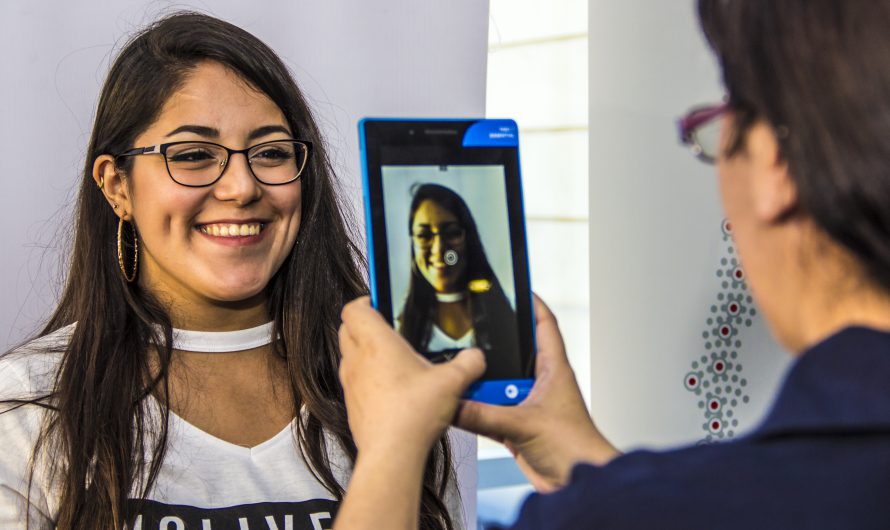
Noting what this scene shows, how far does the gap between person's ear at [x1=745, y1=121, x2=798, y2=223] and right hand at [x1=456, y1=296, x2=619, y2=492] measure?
0.38m

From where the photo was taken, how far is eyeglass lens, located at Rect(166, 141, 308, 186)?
1508 millimetres

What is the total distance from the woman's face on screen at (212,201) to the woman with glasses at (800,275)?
0.94 metres

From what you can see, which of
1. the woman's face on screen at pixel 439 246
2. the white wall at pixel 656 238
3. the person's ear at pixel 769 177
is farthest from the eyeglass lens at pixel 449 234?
the white wall at pixel 656 238

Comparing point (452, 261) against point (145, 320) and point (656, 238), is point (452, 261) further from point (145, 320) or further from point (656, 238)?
point (656, 238)

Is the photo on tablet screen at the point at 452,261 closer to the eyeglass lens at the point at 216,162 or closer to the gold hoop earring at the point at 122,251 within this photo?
the eyeglass lens at the point at 216,162

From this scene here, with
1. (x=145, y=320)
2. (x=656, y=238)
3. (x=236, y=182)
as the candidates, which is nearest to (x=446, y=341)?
(x=236, y=182)

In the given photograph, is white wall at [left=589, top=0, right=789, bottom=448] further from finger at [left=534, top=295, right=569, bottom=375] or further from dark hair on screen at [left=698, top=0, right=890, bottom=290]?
dark hair on screen at [left=698, top=0, right=890, bottom=290]

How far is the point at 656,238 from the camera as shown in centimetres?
190

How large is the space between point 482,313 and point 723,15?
1.57 feet

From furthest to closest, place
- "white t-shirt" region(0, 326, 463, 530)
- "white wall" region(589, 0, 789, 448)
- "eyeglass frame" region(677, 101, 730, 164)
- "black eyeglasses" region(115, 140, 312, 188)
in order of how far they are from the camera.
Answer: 1. "white wall" region(589, 0, 789, 448)
2. "black eyeglasses" region(115, 140, 312, 188)
3. "white t-shirt" region(0, 326, 463, 530)
4. "eyeglass frame" region(677, 101, 730, 164)

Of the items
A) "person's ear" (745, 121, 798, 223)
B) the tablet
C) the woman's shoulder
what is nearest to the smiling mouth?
the woman's shoulder

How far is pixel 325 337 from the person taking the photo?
170cm

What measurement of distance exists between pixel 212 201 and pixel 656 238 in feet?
2.85

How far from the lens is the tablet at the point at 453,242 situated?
1037 mm
